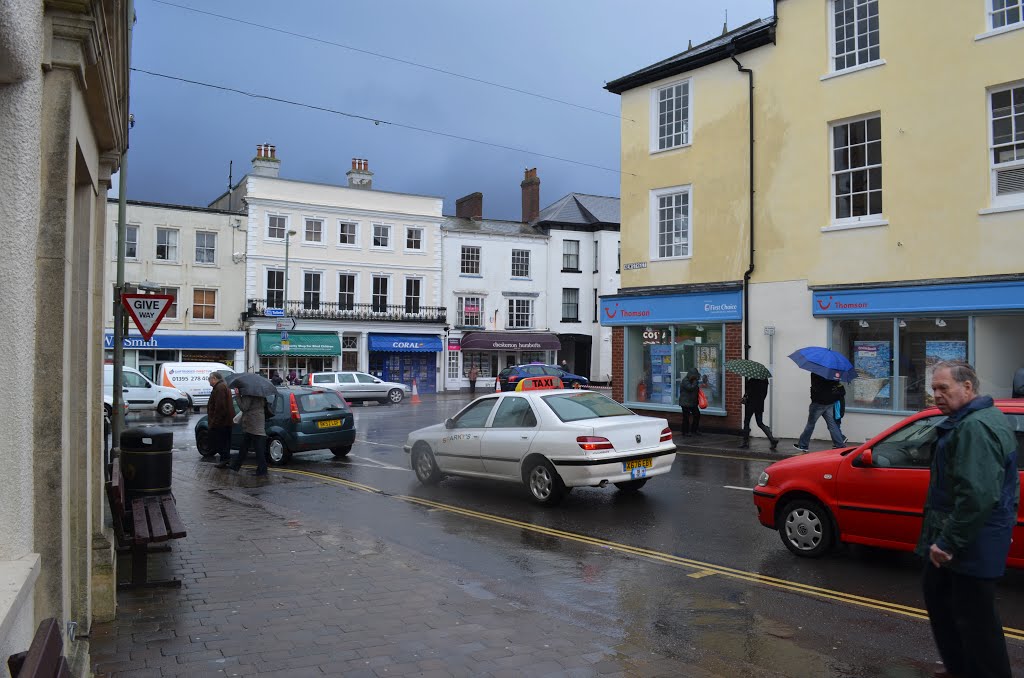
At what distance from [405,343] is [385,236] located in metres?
6.14

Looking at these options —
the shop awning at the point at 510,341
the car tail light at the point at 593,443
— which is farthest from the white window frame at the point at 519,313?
the car tail light at the point at 593,443

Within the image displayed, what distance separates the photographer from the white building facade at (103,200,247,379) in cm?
3891

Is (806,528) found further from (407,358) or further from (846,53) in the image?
(407,358)

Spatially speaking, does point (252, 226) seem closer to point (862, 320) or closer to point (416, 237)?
point (416, 237)

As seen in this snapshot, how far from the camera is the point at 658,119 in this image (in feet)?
69.1

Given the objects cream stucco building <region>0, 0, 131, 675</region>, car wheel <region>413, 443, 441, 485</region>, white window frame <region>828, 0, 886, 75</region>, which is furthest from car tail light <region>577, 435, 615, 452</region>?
white window frame <region>828, 0, 886, 75</region>

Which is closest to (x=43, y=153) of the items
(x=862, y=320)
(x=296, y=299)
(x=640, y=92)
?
(x=862, y=320)

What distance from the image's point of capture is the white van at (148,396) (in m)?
27.6

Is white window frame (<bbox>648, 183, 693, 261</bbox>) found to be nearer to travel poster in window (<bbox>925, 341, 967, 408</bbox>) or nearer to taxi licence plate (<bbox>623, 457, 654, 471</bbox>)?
travel poster in window (<bbox>925, 341, 967, 408</bbox>)

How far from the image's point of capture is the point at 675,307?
2022 centimetres

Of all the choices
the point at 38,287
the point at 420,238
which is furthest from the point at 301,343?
the point at 38,287

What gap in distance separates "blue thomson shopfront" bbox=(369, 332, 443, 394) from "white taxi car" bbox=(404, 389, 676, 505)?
32.4m

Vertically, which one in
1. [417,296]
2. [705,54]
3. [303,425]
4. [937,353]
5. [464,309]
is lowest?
[303,425]

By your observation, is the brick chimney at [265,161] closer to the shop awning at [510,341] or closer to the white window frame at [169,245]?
the white window frame at [169,245]
